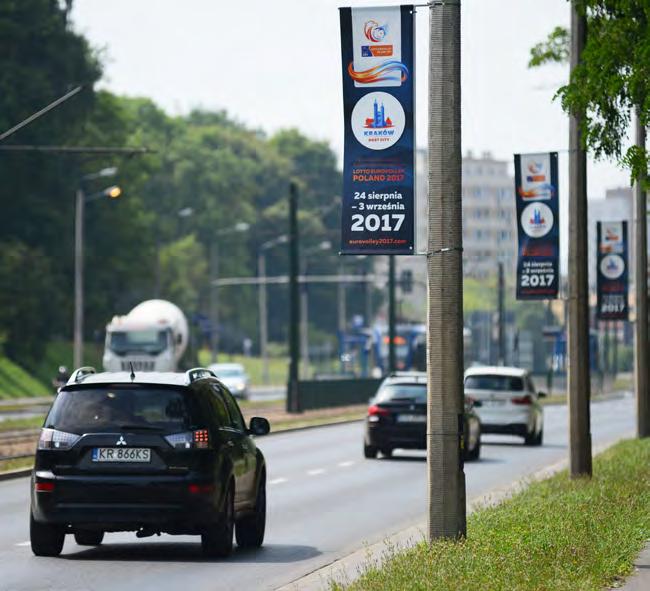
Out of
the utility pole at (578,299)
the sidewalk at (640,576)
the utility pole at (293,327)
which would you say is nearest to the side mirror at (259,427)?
the sidewalk at (640,576)

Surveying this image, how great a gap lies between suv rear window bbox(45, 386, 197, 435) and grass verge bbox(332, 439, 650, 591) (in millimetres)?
2541

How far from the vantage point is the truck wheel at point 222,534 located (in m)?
16.7

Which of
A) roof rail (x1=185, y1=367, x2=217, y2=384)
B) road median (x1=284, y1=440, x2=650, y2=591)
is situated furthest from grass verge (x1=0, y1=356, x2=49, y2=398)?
roof rail (x1=185, y1=367, x2=217, y2=384)

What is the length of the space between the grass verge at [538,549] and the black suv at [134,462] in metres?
2.16

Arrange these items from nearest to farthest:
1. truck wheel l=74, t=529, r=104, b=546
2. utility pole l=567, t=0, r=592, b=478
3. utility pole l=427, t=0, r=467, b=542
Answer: utility pole l=427, t=0, r=467, b=542 < truck wheel l=74, t=529, r=104, b=546 < utility pole l=567, t=0, r=592, b=478

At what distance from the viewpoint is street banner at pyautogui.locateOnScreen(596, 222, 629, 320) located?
1448 inches

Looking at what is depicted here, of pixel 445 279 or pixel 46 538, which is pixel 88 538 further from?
pixel 445 279

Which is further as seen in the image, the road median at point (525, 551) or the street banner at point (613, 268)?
the street banner at point (613, 268)

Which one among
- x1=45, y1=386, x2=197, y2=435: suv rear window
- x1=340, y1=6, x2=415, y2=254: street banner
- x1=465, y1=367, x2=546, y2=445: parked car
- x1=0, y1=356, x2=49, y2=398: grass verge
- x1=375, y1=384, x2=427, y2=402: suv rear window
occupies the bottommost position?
x1=0, y1=356, x2=49, y2=398: grass verge

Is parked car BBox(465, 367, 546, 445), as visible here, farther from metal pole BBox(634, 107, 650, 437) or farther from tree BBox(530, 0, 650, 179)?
tree BBox(530, 0, 650, 179)

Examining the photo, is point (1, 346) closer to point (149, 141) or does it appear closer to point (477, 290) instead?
point (149, 141)

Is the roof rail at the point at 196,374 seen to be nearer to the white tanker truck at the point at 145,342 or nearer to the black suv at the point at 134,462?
the black suv at the point at 134,462

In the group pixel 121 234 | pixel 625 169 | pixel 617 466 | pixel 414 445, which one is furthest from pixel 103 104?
pixel 625 169

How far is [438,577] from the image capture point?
12516mm
